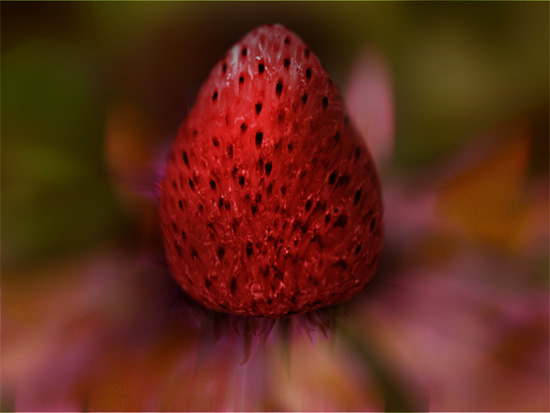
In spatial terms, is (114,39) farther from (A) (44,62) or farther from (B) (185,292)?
(B) (185,292)

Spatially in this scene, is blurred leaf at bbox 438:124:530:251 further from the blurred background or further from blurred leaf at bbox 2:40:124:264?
blurred leaf at bbox 2:40:124:264

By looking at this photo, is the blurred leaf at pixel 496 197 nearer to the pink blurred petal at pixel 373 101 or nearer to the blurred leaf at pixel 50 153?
the pink blurred petal at pixel 373 101

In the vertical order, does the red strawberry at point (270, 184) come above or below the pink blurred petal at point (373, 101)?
below

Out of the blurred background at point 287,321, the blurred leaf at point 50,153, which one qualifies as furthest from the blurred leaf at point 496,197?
the blurred leaf at point 50,153

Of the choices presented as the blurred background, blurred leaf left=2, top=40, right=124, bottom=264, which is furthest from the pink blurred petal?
blurred leaf left=2, top=40, right=124, bottom=264

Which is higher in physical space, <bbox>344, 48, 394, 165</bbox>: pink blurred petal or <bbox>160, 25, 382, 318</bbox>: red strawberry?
<bbox>344, 48, 394, 165</bbox>: pink blurred petal

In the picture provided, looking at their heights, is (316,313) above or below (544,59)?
below

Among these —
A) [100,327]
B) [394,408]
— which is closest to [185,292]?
[100,327]
